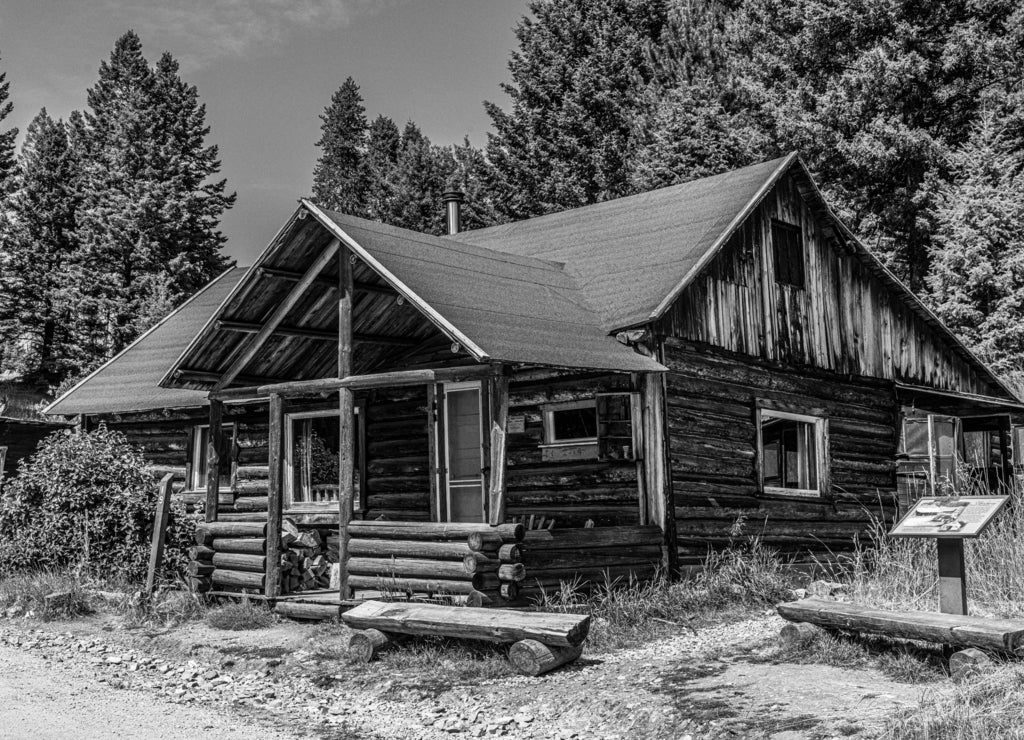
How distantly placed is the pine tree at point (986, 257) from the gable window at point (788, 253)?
11704mm

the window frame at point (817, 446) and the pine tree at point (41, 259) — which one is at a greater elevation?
the pine tree at point (41, 259)

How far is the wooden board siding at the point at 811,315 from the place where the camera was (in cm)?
1513

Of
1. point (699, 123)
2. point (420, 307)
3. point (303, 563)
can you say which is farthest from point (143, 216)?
point (420, 307)

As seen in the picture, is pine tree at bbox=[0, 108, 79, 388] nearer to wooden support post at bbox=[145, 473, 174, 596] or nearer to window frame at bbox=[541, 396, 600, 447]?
wooden support post at bbox=[145, 473, 174, 596]

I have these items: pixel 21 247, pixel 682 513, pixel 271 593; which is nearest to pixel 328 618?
pixel 271 593

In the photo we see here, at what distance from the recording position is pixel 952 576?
8969 millimetres

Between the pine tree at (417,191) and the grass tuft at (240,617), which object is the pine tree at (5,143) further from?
the grass tuft at (240,617)

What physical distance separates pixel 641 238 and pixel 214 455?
7.18 metres

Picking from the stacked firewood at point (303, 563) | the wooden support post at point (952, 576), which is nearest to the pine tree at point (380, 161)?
the stacked firewood at point (303, 563)

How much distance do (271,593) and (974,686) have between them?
28.3 feet

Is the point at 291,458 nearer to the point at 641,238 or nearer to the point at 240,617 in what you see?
the point at 240,617

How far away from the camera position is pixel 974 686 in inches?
292

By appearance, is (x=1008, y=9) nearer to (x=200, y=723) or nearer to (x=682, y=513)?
(x=682, y=513)

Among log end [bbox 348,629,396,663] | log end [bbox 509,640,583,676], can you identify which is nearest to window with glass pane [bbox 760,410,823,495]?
log end [bbox 509,640,583,676]
